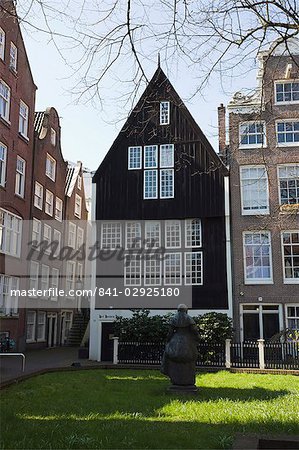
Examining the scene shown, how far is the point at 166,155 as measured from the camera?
27.9 m

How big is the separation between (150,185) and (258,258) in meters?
7.28

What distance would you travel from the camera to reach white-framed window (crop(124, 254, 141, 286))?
27125mm

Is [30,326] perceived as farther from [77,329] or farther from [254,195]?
[254,195]

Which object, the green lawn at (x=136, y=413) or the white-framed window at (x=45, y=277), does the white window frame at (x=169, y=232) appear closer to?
the white-framed window at (x=45, y=277)

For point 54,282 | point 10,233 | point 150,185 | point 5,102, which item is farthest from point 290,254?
point 5,102

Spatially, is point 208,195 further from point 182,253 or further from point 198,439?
point 198,439

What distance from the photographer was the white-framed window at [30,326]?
1230 inches

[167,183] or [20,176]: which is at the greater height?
[20,176]

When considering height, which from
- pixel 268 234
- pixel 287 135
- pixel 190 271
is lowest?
pixel 190 271

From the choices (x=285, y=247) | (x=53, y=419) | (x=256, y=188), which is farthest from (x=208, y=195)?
(x=53, y=419)

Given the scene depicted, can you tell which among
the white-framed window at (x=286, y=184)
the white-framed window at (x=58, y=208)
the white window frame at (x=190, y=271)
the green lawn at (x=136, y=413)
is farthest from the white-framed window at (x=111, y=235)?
the green lawn at (x=136, y=413)

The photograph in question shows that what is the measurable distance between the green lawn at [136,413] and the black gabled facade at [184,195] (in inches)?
436

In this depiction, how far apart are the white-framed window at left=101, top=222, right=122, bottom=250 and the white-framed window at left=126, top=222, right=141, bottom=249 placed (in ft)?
1.56

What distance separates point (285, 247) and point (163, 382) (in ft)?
44.1
